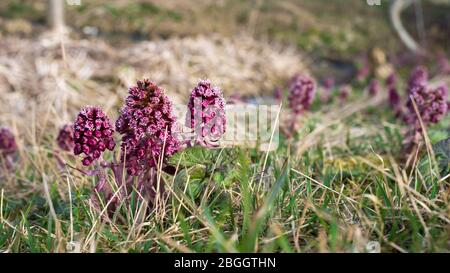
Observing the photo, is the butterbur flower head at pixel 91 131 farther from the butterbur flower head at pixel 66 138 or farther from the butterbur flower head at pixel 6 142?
the butterbur flower head at pixel 6 142

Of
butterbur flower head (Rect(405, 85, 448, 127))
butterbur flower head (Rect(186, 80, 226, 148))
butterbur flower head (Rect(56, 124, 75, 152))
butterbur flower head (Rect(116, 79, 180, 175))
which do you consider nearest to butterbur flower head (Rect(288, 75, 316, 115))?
butterbur flower head (Rect(405, 85, 448, 127))

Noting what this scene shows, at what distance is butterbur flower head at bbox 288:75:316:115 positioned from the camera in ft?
11.4

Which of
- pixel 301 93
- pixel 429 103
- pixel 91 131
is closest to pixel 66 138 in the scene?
pixel 91 131

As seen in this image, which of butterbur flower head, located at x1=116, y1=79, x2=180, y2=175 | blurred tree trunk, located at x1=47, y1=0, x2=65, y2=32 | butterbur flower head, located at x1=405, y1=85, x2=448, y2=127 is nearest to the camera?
butterbur flower head, located at x1=116, y1=79, x2=180, y2=175

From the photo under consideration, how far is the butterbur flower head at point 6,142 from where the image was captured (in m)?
3.27

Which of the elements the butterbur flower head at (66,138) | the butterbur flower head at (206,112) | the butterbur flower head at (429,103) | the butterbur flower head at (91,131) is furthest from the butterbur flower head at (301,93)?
the butterbur flower head at (91,131)

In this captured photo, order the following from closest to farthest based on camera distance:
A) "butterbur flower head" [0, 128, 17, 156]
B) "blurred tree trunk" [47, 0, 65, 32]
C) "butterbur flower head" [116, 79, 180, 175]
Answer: "butterbur flower head" [116, 79, 180, 175], "butterbur flower head" [0, 128, 17, 156], "blurred tree trunk" [47, 0, 65, 32]

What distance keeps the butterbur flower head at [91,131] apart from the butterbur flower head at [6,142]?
155 cm

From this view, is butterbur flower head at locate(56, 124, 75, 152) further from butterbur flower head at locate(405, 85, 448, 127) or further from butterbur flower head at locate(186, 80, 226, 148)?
butterbur flower head at locate(405, 85, 448, 127)

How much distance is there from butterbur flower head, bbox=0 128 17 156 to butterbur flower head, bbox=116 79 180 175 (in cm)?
160

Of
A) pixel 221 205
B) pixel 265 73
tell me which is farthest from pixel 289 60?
pixel 221 205
